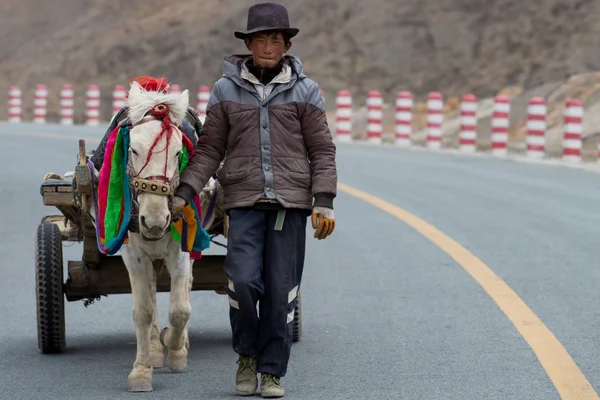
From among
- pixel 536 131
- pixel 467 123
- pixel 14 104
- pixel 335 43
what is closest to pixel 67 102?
pixel 14 104

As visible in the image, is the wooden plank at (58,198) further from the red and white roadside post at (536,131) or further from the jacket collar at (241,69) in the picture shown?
the red and white roadside post at (536,131)

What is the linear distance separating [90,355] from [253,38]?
2.51 m

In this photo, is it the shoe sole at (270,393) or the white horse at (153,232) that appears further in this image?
the shoe sole at (270,393)

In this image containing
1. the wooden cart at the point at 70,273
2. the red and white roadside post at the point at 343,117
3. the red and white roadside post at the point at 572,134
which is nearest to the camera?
the wooden cart at the point at 70,273

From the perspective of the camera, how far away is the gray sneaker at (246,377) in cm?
773

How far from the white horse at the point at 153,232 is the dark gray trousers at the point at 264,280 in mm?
412

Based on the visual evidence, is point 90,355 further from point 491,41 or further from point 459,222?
point 491,41

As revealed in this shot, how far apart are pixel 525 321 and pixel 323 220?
2864mm

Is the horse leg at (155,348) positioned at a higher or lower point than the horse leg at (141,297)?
lower

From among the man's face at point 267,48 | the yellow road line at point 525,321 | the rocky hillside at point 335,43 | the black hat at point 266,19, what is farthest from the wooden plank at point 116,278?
the rocky hillside at point 335,43

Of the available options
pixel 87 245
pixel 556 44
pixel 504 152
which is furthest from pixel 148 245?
pixel 556 44

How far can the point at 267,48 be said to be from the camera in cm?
775

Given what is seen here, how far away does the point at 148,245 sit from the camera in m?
8.04

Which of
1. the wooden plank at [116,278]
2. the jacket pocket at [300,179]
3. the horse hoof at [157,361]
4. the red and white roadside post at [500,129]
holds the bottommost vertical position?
the red and white roadside post at [500,129]
